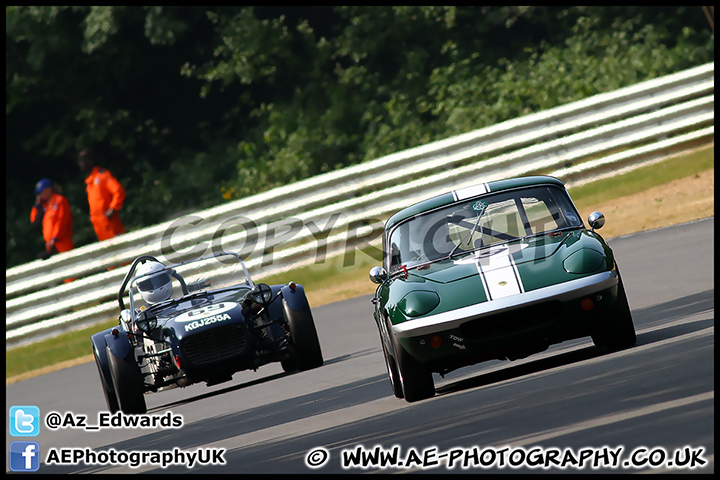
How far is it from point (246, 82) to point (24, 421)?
613 inches

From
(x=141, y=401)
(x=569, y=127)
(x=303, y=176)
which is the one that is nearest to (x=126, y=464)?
(x=141, y=401)

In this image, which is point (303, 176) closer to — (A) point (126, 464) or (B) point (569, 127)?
(B) point (569, 127)

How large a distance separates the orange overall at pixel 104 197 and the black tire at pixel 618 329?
11854mm

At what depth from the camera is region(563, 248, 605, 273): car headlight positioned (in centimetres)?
788

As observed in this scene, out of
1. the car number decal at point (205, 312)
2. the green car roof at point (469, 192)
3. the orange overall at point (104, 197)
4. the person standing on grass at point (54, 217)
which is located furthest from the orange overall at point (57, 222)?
the green car roof at point (469, 192)

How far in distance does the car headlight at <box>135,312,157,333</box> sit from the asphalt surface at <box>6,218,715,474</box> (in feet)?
2.44

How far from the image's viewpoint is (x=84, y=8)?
25.8m

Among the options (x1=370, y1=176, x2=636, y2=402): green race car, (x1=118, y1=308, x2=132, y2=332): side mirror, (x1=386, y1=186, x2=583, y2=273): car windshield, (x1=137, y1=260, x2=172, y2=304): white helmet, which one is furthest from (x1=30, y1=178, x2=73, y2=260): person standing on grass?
(x1=370, y1=176, x2=636, y2=402): green race car

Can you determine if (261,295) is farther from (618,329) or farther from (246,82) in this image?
(246,82)

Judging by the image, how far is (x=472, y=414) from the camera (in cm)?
706

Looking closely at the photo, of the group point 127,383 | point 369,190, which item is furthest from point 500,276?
point 369,190

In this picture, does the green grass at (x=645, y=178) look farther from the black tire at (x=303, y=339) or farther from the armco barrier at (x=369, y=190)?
the black tire at (x=303, y=339)

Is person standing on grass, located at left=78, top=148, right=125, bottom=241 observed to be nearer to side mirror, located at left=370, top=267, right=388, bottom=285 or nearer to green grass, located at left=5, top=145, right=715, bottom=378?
green grass, located at left=5, top=145, right=715, bottom=378

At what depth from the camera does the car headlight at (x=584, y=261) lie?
25.8ft
